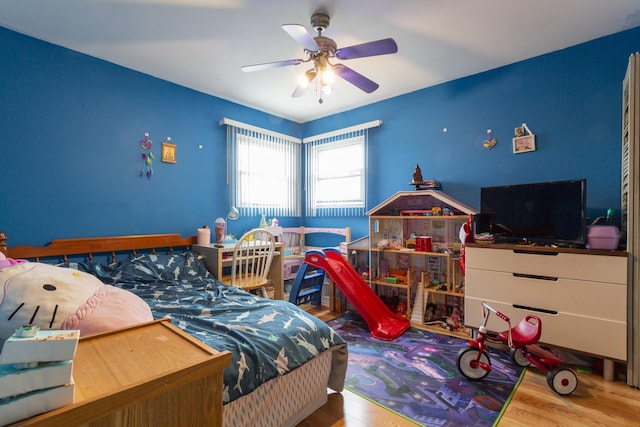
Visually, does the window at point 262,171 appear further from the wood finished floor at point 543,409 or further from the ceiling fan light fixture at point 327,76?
the wood finished floor at point 543,409

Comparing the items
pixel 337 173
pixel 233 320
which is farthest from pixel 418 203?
pixel 233 320

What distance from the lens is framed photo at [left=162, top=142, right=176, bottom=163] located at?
3.00 metres

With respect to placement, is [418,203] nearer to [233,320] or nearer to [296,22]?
[296,22]

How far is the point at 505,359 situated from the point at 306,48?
2698 millimetres

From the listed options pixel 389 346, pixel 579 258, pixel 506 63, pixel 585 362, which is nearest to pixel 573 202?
pixel 579 258

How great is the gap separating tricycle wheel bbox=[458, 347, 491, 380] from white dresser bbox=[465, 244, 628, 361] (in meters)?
0.44

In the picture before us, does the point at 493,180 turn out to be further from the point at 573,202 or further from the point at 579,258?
the point at 579,258

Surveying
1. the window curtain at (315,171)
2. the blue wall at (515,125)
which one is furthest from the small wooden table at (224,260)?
the blue wall at (515,125)

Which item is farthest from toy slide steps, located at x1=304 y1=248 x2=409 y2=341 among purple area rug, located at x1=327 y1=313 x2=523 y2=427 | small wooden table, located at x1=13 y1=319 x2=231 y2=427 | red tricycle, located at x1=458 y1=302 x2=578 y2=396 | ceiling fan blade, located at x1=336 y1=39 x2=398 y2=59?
small wooden table, located at x1=13 y1=319 x2=231 y2=427

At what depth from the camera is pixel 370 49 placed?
6.12ft

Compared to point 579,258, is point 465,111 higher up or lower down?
higher up

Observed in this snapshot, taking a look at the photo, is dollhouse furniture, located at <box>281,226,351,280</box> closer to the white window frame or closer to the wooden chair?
the white window frame

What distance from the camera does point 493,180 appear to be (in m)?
2.86

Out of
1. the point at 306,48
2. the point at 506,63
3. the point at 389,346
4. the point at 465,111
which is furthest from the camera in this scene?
the point at 465,111
